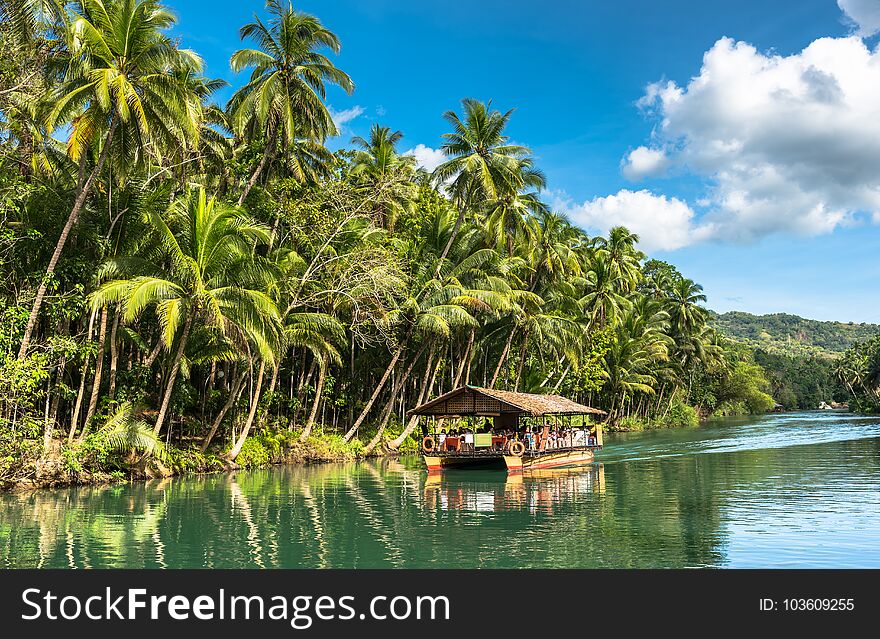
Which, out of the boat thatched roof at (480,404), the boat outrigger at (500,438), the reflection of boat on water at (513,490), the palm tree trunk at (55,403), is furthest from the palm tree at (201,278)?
the boat outrigger at (500,438)

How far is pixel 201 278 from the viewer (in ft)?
65.6

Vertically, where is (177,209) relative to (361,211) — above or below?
below

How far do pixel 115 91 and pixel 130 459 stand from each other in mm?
10612

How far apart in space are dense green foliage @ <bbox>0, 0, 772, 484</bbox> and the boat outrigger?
3.96m

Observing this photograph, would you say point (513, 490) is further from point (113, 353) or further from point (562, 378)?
point (562, 378)

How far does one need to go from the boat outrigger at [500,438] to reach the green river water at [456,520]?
83cm

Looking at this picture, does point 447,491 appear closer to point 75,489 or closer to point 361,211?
point 75,489

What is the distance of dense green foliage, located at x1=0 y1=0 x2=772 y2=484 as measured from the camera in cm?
1825

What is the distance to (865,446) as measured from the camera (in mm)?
35438

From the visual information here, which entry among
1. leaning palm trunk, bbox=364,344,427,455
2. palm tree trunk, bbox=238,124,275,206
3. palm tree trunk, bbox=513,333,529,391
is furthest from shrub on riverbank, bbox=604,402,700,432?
palm tree trunk, bbox=238,124,275,206

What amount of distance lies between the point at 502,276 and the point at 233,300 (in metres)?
19.4

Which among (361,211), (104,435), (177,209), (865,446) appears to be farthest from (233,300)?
(865,446)

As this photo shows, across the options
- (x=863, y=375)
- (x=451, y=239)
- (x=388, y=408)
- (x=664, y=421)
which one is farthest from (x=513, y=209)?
(x=863, y=375)

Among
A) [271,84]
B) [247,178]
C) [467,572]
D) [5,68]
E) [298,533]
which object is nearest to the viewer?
[467,572]
